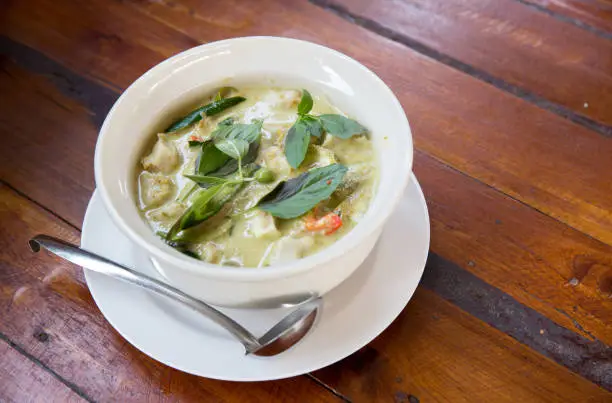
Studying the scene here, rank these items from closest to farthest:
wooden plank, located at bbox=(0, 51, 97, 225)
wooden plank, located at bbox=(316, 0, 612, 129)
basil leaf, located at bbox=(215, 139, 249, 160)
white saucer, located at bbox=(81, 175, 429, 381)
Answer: white saucer, located at bbox=(81, 175, 429, 381) < basil leaf, located at bbox=(215, 139, 249, 160) < wooden plank, located at bbox=(0, 51, 97, 225) < wooden plank, located at bbox=(316, 0, 612, 129)

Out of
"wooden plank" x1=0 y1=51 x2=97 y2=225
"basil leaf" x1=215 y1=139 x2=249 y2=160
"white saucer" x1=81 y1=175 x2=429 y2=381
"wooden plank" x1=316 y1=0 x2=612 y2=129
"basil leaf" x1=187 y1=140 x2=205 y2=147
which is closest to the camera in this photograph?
"white saucer" x1=81 y1=175 x2=429 y2=381

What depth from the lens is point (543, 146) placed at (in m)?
1.71

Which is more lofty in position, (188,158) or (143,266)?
(188,158)

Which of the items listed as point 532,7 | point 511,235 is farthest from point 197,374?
point 532,7

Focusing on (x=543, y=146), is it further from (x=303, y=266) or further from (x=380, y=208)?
(x=303, y=266)

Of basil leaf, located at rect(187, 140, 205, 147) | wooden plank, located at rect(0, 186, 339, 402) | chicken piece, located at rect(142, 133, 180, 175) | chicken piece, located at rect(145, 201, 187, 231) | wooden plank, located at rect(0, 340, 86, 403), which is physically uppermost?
basil leaf, located at rect(187, 140, 205, 147)

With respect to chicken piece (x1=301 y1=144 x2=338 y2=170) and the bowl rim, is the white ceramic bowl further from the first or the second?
chicken piece (x1=301 y1=144 x2=338 y2=170)

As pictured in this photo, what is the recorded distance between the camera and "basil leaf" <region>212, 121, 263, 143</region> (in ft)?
4.50

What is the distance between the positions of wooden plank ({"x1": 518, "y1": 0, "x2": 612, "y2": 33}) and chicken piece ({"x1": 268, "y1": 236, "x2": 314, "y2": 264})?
4.39 ft

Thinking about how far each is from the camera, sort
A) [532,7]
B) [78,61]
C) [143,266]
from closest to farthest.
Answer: [143,266]
[78,61]
[532,7]

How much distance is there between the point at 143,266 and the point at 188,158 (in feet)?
0.87

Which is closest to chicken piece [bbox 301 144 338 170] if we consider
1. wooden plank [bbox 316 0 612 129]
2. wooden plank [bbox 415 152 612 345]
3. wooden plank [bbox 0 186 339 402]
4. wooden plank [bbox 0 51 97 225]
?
wooden plank [bbox 415 152 612 345]

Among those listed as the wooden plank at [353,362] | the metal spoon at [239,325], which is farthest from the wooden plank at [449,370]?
the metal spoon at [239,325]

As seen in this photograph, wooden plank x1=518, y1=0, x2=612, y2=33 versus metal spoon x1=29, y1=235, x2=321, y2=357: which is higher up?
wooden plank x1=518, y1=0, x2=612, y2=33
